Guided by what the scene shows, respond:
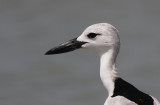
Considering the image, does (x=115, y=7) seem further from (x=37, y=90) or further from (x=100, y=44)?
(x=100, y=44)

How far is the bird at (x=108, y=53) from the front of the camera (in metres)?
10.8

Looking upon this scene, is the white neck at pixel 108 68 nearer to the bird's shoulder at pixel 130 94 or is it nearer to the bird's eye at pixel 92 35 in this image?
the bird's shoulder at pixel 130 94

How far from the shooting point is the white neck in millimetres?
11143

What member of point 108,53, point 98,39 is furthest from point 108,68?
point 98,39

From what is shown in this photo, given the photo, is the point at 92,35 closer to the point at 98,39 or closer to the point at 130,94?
the point at 98,39

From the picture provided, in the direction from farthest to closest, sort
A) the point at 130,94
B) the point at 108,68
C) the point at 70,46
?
the point at 70,46, the point at 108,68, the point at 130,94

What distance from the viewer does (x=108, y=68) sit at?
1130cm

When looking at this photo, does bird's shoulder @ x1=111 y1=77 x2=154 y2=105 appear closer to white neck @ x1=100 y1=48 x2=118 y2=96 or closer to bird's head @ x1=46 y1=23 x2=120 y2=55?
white neck @ x1=100 y1=48 x2=118 y2=96

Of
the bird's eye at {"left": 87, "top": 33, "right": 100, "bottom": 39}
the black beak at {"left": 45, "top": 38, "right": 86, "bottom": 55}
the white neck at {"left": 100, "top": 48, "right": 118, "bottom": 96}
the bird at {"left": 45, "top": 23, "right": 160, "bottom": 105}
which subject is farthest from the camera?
the black beak at {"left": 45, "top": 38, "right": 86, "bottom": 55}

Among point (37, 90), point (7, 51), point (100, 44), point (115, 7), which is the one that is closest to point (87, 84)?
point (37, 90)

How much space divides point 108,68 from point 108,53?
0.25 m

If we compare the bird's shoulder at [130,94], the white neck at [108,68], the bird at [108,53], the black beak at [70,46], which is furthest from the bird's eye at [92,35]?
the bird's shoulder at [130,94]

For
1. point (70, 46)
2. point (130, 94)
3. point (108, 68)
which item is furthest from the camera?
point (70, 46)

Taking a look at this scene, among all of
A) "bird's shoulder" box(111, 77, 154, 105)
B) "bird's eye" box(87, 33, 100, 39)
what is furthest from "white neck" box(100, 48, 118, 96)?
"bird's eye" box(87, 33, 100, 39)
